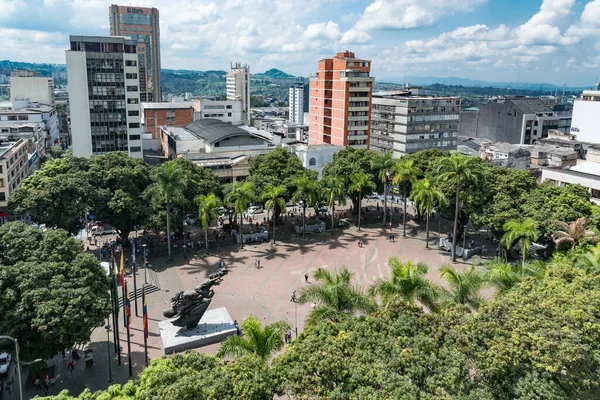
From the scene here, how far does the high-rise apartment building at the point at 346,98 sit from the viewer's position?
8669cm

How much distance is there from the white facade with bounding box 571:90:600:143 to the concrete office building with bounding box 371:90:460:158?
88.7ft

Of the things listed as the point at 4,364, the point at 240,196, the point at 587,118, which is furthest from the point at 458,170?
the point at 587,118

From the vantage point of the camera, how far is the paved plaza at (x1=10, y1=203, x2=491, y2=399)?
32906 millimetres

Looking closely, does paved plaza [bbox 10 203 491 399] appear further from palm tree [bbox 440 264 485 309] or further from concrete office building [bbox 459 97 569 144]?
concrete office building [bbox 459 97 569 144]

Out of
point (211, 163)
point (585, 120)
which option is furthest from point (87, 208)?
point (585, 120)

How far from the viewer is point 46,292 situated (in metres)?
28.8

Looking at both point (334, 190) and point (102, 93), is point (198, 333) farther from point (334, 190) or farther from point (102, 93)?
point (102, 93)

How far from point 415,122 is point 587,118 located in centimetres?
3822

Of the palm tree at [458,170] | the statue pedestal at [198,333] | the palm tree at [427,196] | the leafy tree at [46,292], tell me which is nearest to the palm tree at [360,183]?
the palm tree at [427,196]

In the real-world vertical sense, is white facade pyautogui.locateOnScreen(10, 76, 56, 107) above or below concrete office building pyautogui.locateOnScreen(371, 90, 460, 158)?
above

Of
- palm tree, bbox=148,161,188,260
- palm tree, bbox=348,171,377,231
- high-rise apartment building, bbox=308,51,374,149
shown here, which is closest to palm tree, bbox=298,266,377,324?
palm tree, bbox=148,161,188,260

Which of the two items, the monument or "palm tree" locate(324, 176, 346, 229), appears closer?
the monument

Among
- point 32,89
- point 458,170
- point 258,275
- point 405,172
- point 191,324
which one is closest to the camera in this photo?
point 191,324

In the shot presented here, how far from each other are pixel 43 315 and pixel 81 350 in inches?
320
